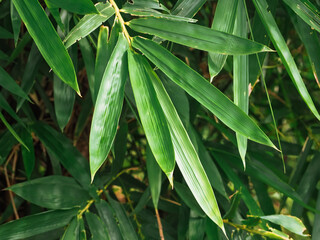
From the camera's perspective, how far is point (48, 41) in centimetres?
49

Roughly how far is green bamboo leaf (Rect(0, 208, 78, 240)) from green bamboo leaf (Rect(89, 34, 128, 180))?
334mm

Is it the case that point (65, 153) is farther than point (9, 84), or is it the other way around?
point (65, 153)

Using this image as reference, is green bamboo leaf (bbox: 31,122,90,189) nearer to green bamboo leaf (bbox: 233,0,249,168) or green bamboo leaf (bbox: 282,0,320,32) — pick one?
green bamboo leaf (bbox: 233,0,249,168)

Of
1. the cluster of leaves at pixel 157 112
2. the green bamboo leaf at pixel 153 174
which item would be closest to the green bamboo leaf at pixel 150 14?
the cluster of leaves at pixel 157 112

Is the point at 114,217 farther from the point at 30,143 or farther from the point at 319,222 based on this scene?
the point at 319,222

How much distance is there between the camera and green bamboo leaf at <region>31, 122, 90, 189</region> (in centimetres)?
85

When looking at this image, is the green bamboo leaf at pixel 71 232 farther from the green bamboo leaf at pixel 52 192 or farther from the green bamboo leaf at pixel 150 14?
the green bamboo leaf at pixel 150 14

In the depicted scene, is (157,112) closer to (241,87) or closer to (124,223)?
(241,87)

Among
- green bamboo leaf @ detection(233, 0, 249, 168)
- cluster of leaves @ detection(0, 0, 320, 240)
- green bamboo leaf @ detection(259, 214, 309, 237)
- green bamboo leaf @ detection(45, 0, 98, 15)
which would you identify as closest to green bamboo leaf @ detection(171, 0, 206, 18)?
cluster of leaves @ detection(0, 0, 320, 240)

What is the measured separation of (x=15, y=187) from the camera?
0.80 m

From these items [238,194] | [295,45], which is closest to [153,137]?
[238,194]

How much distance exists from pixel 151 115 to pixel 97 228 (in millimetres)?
326

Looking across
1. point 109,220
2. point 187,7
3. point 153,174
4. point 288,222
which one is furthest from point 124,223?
point 187,7

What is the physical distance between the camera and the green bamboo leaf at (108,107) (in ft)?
1.62
